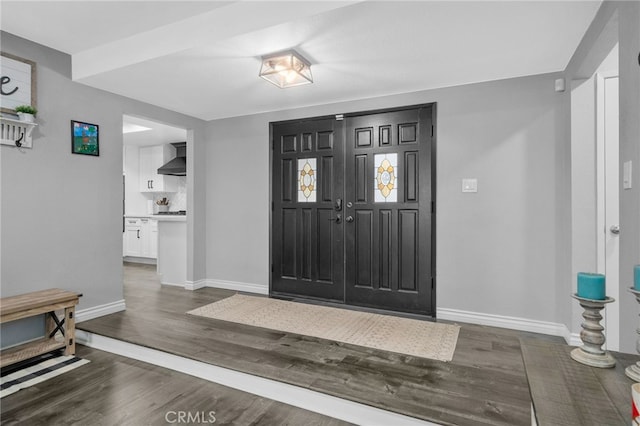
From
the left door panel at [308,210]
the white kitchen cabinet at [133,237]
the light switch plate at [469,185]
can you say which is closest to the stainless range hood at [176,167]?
the white kitchen cabinet at [133,237]

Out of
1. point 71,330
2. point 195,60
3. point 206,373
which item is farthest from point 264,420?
point 195,60

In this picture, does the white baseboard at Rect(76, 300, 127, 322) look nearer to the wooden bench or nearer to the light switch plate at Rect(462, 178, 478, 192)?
the wooden bench

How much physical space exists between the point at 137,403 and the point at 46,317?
141 cm

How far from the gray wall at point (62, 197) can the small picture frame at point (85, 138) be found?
0.16ft

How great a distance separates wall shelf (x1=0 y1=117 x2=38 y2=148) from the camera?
8.53ft

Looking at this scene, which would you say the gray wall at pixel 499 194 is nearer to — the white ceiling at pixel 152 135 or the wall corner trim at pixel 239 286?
the wall corner trim at pixel 239 286

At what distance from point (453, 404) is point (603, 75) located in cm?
260

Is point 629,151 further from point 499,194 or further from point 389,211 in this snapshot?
point 389,211

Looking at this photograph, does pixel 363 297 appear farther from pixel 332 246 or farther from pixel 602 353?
pixel 602 353

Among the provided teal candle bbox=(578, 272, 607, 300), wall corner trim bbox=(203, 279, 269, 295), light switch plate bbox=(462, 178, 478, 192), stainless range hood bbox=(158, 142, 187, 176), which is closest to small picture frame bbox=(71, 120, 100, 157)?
wall corner trim bbox=(203, 279, 269, 295)

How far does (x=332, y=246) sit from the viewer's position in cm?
387

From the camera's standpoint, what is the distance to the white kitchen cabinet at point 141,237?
21.6ft

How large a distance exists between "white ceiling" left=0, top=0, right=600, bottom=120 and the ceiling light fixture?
0.23 feet

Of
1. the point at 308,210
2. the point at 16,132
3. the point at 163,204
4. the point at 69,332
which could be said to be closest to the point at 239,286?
the point at 308,210
